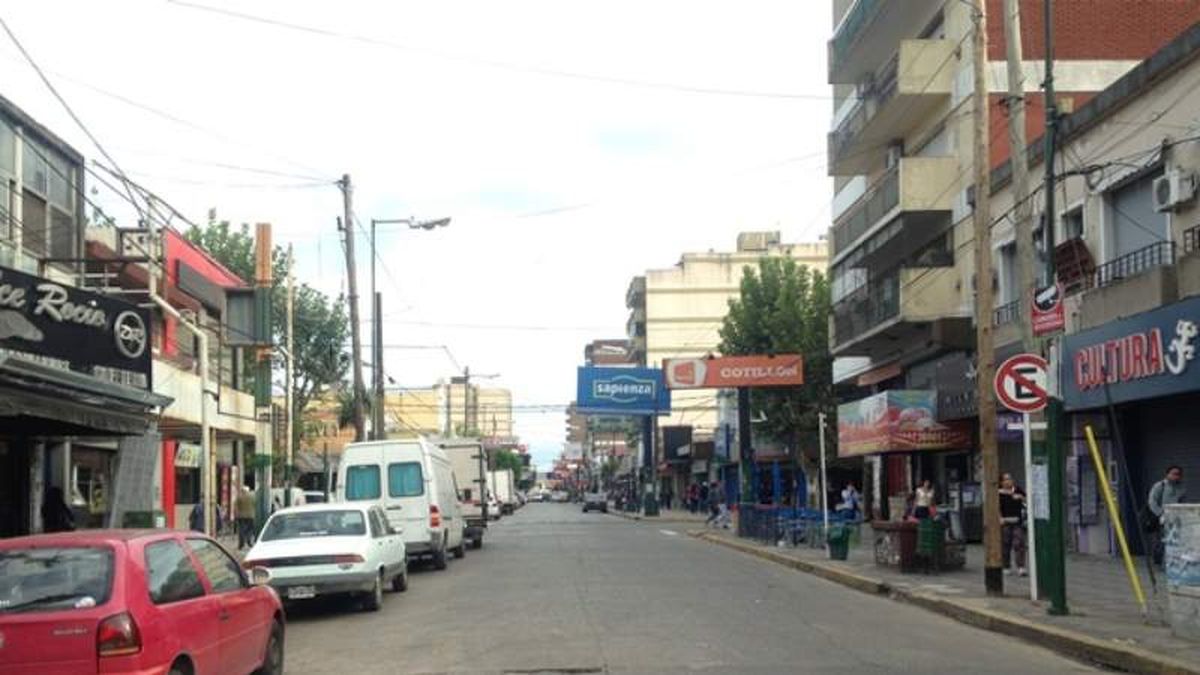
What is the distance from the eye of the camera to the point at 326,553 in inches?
636

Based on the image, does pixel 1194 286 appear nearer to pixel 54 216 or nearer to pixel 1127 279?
pixel 1127 279

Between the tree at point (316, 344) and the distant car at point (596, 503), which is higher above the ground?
the tree at point (316, 344)

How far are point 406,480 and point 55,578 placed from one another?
54.8 ft

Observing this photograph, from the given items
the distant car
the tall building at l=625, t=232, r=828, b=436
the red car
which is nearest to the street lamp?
the red car

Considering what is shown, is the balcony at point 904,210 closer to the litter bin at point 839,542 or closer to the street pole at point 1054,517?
the litter bin at point 839,542

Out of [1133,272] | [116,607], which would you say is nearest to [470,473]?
[1133,272]

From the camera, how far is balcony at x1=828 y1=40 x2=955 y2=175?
31.9m

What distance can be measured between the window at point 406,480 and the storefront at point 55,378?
5108mm

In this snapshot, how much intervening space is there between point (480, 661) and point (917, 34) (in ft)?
94.7

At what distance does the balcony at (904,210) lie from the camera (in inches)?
1230

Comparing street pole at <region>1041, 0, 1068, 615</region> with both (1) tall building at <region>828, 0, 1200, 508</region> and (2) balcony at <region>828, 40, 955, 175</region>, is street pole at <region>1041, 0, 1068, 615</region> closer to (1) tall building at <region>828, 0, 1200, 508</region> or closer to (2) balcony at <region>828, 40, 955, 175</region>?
(1) tall building at <region>828, 0, 1200, 508</region>

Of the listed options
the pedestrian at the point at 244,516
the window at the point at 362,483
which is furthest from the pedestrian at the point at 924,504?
the pedestrian at the point at 244,516

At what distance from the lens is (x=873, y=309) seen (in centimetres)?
3509

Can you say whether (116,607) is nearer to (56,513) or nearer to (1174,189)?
(56,513)
